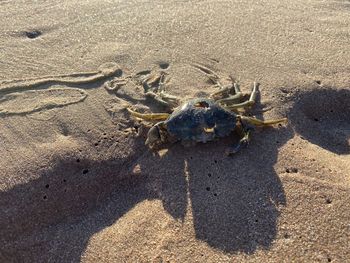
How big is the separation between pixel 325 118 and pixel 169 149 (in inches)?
53.4

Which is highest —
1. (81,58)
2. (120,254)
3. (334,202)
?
(81,58)

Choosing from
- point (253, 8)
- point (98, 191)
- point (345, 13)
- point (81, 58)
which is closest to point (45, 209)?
point (98, 191)

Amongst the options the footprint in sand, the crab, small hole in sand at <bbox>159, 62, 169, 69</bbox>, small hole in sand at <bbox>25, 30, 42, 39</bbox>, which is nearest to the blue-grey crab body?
the crab

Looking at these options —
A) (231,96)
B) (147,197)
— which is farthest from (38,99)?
(231,96)

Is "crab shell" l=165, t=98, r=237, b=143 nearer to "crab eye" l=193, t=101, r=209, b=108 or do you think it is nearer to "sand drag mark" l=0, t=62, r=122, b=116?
"crab eye" l=193, t=101, r=209, b=108

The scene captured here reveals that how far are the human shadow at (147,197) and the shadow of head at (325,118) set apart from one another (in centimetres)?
30

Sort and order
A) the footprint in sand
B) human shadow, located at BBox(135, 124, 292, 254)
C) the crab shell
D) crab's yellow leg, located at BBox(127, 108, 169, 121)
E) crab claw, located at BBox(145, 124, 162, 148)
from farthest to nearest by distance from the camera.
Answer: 1. the footprint in sand
2. crab's yellow leg, located at BBox(127, 108, 169, 121)
3. crab claw, located at BBox(145, 124, 162, 148)
4. the crab shell
5. human shadow, located at BBox(135, 124, 292, 254)

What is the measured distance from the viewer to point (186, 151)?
328 centimetres

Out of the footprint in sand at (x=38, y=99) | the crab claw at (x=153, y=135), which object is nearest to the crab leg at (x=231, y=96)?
the crab claw at (x=153, y=135)

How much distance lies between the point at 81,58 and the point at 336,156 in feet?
7.74

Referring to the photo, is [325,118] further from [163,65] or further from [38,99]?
[38,99]

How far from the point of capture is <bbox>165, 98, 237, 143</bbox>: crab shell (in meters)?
3.11

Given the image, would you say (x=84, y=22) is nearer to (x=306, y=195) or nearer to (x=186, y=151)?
(x=186, y=151)

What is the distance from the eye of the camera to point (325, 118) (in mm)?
3648
